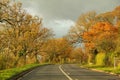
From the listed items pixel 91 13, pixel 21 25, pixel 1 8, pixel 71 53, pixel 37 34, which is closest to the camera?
pixel 1 8

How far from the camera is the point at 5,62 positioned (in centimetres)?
5091

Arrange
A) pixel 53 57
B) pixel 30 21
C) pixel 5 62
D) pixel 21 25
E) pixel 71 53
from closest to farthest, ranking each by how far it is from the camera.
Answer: pixel 5 62 < pixel 21 25 < pixel 30 21 < pixel 53 57 < pixel 71 53

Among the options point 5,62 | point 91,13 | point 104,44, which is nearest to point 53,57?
point 91,13

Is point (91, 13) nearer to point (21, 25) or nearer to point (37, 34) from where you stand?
point (37, 34)

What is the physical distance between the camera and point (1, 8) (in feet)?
121

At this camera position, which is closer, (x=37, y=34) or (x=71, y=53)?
(x=37, y=34)

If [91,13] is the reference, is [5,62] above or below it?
below

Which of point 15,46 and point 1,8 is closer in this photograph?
point 1,8

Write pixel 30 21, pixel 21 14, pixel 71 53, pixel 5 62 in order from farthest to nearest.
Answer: pixel 71 53 < pixel 30 21 < pixel 21 14 < pixel 5 62

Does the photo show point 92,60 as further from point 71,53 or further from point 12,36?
point 71,53

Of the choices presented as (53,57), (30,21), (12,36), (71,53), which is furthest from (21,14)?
(71,53)

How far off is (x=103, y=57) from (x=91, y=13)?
80.4 feet

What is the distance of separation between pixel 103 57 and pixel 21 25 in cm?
1767

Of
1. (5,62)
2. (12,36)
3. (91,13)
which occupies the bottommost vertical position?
(5,62)
